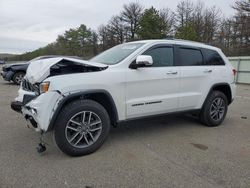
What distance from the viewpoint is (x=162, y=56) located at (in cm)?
462

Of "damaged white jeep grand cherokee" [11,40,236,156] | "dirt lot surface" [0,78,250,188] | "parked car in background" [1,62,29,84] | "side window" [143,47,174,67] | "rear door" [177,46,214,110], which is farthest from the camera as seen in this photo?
"parked car in background" [1,62,29,84]

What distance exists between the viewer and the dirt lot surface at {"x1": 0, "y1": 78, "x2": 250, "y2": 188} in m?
3.03

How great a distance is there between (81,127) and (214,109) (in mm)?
3083

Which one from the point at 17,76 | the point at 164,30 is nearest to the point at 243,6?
the point at 164,30

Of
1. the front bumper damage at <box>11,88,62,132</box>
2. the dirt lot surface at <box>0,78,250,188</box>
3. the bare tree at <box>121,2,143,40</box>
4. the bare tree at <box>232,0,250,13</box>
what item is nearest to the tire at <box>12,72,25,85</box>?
the dirt lot surface at <box>0,78,250,188</box>

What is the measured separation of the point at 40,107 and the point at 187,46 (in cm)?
309

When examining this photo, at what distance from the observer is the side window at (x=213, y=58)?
5.38 meters

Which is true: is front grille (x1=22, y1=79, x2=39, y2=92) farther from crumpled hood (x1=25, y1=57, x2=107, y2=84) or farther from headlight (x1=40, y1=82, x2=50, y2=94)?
headlight (x1=40, y1=82, x2=50, y2=94)

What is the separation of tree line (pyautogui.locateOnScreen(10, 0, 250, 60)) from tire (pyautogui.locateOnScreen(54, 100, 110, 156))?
45.9ft

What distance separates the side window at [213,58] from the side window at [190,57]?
0.69 feet

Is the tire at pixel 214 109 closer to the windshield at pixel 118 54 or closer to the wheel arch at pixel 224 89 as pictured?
the wheel arch at pixel 224 89

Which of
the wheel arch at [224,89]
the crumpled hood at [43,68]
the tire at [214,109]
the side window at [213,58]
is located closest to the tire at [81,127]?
the crumpled hood at [43,68]

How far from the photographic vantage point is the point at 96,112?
12.4ft

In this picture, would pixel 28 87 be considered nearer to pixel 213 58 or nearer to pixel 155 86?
pixel 155 86
